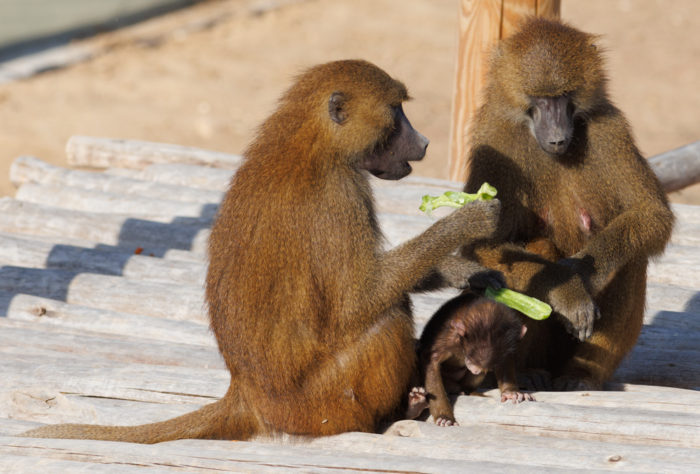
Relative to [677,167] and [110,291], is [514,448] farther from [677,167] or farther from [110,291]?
[677,167]

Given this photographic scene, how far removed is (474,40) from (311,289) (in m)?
2.98

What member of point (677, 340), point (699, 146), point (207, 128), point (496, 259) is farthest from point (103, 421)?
point (207, 128)

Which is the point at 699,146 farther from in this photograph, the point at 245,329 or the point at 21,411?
the point at 21,411

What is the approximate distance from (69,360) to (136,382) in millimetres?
472

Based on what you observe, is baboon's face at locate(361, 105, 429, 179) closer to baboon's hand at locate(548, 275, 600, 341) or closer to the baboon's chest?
the baboon's chest

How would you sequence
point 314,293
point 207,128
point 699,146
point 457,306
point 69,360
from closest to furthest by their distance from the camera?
point 314,293
point 457,306
point 69,360
point 699,146
point 207,128

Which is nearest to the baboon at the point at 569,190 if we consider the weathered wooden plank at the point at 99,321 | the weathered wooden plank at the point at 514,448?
the weathered wooden plank at the point at 514,448

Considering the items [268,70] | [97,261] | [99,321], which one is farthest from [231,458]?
[268,70]

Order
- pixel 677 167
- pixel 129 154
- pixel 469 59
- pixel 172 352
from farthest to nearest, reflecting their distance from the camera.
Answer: pixel 129 154 → pixel 677 167 → pixel 469 59 → pixel 172 352

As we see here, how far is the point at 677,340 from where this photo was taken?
4906 mm

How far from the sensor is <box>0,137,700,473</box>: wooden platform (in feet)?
11.1

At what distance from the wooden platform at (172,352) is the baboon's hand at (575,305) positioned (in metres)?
0.31

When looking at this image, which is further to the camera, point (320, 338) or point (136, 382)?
point (136, 382)

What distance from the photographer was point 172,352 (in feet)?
15.3
